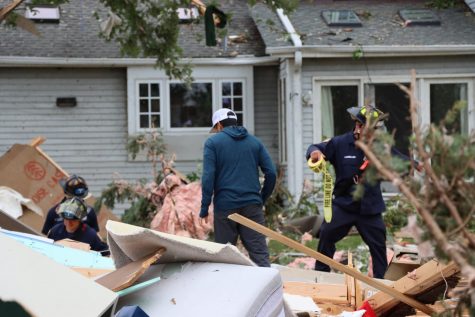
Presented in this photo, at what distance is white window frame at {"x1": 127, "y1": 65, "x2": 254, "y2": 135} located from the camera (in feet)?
A: 50.6

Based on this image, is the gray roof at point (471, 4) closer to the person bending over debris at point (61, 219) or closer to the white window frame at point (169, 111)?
the white window frame at point (169, 111)

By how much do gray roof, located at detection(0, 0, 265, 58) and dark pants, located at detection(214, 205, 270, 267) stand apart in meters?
7.38

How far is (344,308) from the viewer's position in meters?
5.90

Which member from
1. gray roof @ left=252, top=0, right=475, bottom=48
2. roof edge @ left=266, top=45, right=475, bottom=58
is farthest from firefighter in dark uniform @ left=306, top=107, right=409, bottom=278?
gray roof @ left=252, top=0, right=475, bottom=48

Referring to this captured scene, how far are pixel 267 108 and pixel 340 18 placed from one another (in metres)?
1.97

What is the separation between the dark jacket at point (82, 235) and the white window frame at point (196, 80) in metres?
7.40

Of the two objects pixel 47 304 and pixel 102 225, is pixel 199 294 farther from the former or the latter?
pixel 102 225

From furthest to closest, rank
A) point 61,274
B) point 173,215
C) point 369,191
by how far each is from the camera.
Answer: point 173,215 → point 369,191 → point 61,274

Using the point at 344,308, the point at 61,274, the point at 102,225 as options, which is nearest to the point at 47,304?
the point at 61,274

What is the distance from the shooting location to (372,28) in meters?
15.3

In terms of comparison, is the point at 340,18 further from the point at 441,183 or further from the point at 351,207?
the point at 441,183

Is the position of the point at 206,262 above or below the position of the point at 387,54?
below

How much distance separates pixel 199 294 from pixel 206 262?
452 millimetres

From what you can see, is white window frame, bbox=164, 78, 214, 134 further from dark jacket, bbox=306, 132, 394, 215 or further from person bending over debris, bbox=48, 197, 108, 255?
dark jacket, bbox=306, 132, 394, 215
